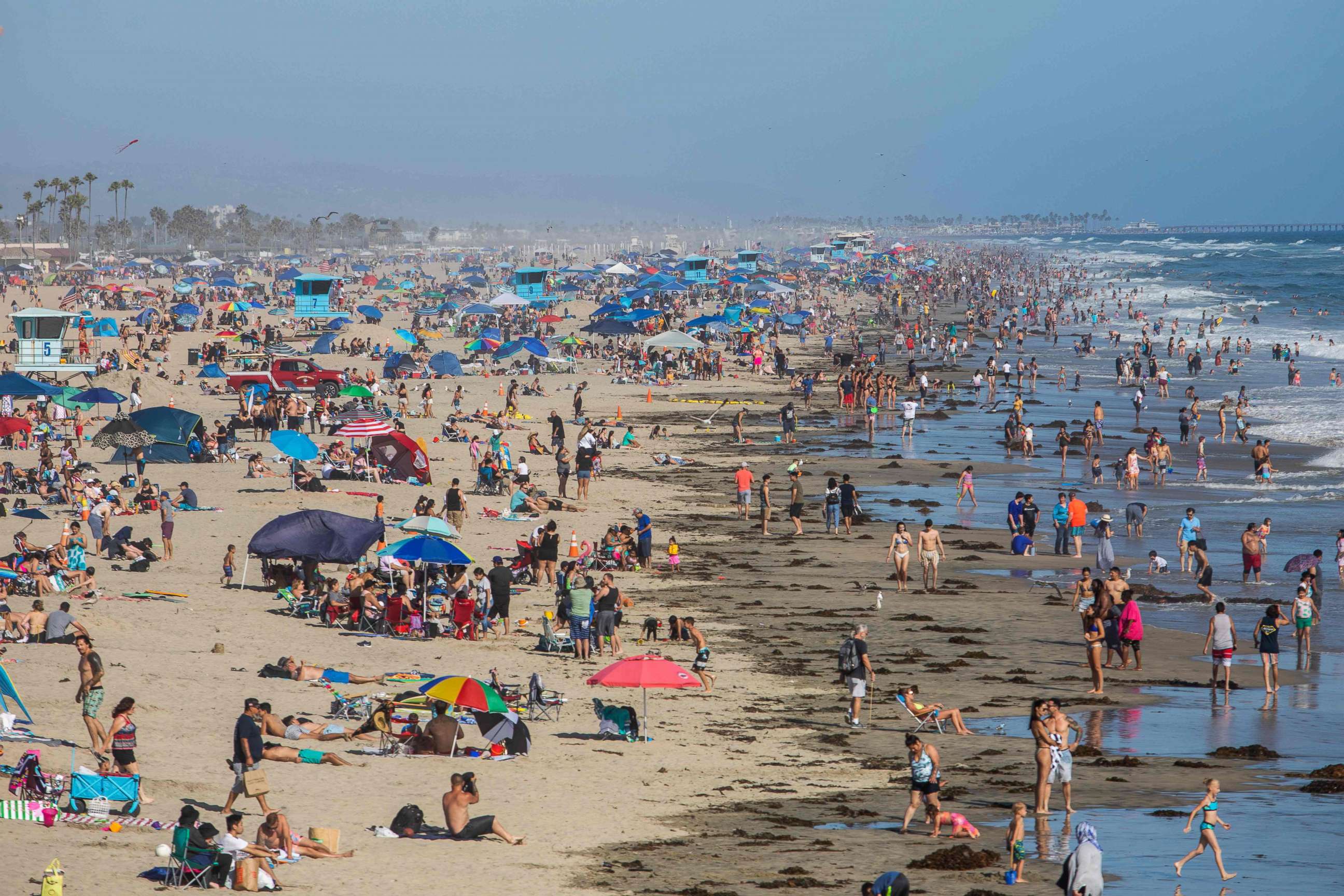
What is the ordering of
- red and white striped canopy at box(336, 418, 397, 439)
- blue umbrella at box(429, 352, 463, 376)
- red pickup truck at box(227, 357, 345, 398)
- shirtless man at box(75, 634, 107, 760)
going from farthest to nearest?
blue umbrella at box(429, 352, 463, 376)
red pickup truck at box(227, 357, 345, 398)
red and white striped canopy at box(336, 418, 397, 439)
shirtless man at box(75, 634, 107, 760)

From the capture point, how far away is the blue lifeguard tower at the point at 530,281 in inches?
2945

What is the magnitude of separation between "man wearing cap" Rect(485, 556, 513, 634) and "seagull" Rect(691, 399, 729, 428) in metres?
23.1

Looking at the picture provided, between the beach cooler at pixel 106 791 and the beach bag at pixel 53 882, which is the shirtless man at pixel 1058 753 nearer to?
the beach cooler at pixel 106 791

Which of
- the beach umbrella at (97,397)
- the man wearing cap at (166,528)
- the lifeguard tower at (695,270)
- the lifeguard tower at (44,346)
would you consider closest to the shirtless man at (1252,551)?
the man wearing cap at (166,528)

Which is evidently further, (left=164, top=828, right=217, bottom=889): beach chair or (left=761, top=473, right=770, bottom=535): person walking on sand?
(left=761, top=473, right=770, bottom=535): person walking on sand

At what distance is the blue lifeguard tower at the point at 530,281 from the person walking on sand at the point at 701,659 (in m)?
57.6

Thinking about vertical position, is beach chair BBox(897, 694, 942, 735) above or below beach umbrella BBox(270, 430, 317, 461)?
below

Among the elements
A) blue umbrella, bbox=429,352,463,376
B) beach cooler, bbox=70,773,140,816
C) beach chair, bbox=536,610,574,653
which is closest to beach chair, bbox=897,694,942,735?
beach chair, bbox=536,610,574,653

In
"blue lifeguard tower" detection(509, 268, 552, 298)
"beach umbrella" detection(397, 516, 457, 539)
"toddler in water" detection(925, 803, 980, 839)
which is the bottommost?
"toddler in water" detection(925, 803, 980, 839)

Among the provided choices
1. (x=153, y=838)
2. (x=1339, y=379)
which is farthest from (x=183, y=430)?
(x=1339, y=379)

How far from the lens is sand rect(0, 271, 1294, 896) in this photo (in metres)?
11.3

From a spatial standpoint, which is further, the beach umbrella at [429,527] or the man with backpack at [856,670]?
the beach umbrella at [429,527]

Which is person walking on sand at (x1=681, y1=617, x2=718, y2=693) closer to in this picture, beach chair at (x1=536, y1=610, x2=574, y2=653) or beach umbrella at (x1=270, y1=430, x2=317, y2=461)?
beach chair at (x1=536, y1=610, x2=574, y2=653)

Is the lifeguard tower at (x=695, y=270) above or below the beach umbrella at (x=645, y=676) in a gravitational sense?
above
